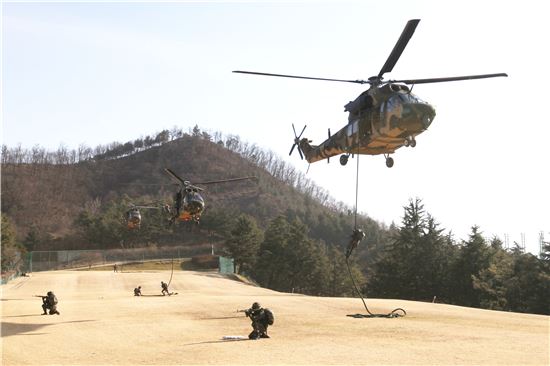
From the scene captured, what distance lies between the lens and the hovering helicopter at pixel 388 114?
19.2m

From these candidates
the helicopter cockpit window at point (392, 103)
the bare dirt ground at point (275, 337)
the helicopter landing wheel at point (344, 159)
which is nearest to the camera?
the bare dirt ground at point (275, 337)

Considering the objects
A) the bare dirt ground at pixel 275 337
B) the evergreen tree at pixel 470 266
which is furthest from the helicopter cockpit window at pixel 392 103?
the evergreen tree at pixel 470 266

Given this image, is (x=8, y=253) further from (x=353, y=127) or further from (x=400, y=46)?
(x=400, y=46)

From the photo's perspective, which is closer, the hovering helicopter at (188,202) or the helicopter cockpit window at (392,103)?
the helicopter cockpit window at (392,103)

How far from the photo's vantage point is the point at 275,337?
19.5 meters

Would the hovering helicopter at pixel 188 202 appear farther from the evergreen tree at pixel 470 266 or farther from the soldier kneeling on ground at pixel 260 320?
the evergreen tree at pixel 470 266

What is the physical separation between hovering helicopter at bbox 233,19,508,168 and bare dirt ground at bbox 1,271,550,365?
6945 mm

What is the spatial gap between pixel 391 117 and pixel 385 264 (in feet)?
197

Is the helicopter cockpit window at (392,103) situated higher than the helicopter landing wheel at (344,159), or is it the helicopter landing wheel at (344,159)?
the helicopter cockpit window at (392,103)

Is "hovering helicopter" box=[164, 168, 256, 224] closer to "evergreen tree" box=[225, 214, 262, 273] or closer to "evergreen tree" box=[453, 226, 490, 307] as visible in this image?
"evergreen tree" box=[453, 226, 490, 307]

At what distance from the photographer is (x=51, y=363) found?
50.8 feet

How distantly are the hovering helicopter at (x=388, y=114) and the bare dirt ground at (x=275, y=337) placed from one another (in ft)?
22.8

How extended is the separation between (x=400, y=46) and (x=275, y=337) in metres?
10.7

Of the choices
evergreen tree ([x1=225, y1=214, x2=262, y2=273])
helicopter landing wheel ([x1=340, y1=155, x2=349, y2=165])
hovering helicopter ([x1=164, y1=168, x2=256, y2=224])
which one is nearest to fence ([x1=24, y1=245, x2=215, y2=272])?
evergreen tree ([x1=225, y1=214, x2=262, y2=273])
